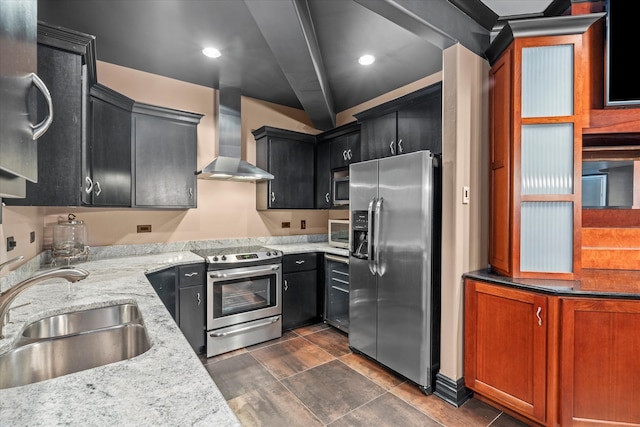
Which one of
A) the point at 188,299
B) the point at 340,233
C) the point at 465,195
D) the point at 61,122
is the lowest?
the point at 188,299

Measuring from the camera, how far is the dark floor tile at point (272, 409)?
1987 mm

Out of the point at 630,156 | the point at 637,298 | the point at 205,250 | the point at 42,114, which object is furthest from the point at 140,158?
the point at 630,156

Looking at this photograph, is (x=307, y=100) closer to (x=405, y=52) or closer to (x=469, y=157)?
(x=405, y=52)

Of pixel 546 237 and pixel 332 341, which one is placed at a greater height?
pixel 546 237

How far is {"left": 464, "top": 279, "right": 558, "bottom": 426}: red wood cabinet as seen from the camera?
70.6 inches

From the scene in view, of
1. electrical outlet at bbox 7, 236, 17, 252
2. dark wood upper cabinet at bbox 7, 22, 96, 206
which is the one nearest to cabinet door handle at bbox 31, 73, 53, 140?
dark wood upper cabinet at bbox 7, 22, 96, 206

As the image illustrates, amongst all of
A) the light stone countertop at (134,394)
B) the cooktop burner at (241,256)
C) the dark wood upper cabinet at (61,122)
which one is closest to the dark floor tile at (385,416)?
the light stone countertop at (134,394)

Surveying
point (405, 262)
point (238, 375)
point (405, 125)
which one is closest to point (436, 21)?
point (405, 125)

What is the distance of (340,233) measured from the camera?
12.1ft

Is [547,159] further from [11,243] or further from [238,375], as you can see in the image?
[11,243]

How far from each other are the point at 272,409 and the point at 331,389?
475mm

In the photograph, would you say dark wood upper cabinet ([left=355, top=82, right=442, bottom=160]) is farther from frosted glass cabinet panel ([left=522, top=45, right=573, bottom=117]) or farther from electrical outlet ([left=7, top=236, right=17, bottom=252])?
electrical outlet ([left=7, top=236, right=17, bottom=252])

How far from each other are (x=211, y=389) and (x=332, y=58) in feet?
9.13

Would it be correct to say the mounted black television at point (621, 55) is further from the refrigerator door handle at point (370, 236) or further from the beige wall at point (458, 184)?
the refrigerator door handle at point (370, 236)
